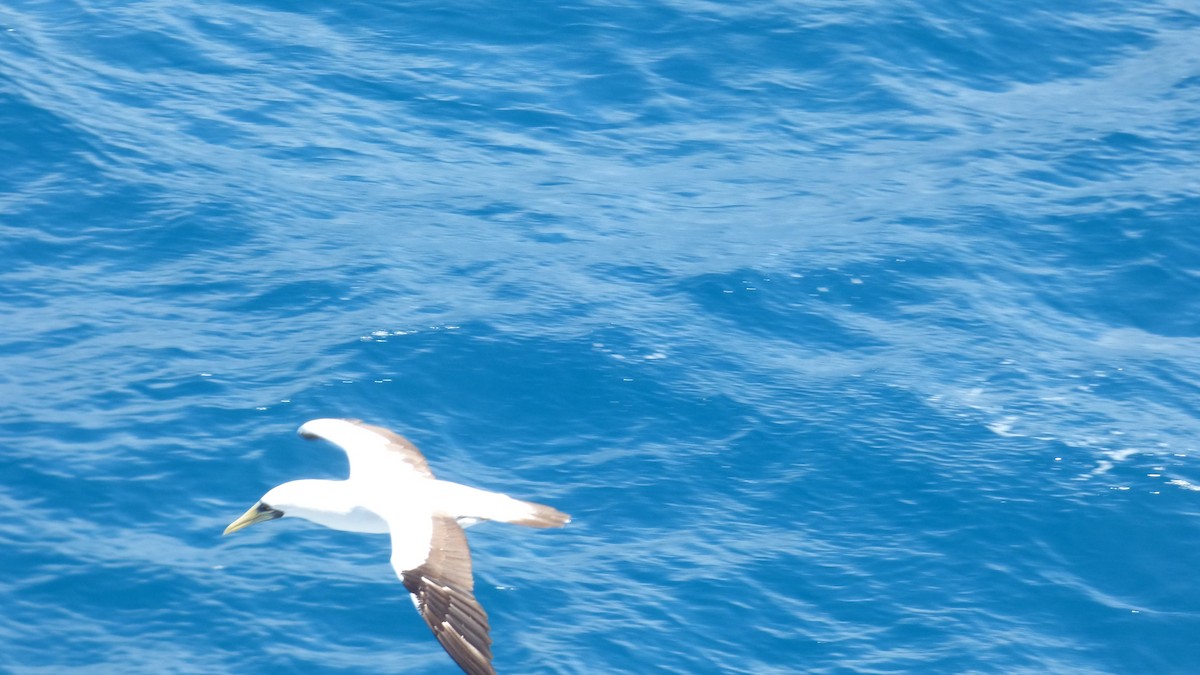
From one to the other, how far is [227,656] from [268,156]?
16.4 meters

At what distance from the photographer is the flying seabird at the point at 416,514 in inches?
737

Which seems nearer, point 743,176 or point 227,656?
point 227,656

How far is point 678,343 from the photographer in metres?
31.8

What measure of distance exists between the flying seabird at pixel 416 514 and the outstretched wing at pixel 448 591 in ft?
0.04

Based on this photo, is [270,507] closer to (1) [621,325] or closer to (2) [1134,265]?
(1) [621,325]

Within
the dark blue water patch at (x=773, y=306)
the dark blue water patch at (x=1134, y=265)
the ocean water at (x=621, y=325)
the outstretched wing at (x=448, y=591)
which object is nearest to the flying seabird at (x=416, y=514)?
the outstretched wing at (x=448, y=591)

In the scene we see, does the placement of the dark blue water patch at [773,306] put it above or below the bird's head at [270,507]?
above

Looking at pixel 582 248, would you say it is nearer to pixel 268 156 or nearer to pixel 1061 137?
pixel 268 156

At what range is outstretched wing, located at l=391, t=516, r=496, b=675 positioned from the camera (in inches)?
717

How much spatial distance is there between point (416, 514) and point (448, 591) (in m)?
2.34

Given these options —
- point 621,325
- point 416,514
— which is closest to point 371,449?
point 416,514

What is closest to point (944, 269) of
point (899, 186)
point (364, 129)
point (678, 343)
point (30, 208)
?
point (899, 186)

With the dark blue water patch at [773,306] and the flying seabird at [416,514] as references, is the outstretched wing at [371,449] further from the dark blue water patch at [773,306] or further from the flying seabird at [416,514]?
the dark blue water patch at [773,306]

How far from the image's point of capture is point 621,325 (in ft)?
105
